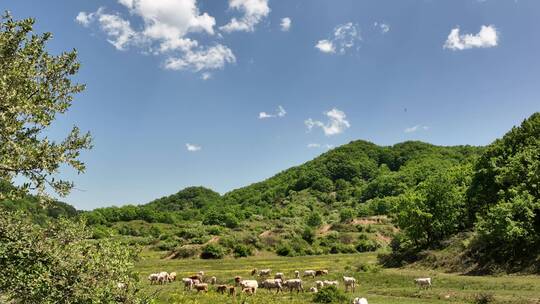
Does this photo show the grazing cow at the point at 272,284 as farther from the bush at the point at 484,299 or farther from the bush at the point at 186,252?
the bush at the point at 186,252

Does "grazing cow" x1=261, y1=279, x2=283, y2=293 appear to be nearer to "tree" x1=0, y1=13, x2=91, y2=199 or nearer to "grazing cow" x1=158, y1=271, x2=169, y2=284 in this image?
"grazing cow" x1=158, y1=271, x2=169, y2=284

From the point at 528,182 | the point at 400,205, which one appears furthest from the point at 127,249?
the point at 400,205

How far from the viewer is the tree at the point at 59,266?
13602 mm

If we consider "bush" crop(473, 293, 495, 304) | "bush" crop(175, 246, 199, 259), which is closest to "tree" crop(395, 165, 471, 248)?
"bush" crop(473, 293, 495, 304)

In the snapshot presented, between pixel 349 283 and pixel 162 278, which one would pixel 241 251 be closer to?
pixel 162 278

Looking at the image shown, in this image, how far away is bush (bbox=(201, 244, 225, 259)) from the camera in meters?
93.4

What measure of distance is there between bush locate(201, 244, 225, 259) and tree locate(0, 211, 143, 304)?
8064cm

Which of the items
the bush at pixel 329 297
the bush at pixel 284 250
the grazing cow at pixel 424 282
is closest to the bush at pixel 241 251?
the bush at pixel 284 250

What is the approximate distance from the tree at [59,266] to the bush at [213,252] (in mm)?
80643

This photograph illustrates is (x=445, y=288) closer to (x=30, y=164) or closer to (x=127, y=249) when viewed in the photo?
(x=127, y=249)

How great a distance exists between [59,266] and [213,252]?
8179 cm

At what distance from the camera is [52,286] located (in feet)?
44.7

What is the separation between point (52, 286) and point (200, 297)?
2583 cm

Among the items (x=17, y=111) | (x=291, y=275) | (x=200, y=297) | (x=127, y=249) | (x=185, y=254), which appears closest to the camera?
(x=17, y=111)
